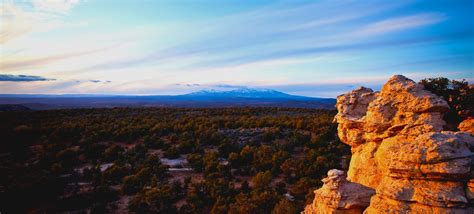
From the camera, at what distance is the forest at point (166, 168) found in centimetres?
1295

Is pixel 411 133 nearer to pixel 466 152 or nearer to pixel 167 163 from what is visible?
pixel 466 152

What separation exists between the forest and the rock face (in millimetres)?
4213

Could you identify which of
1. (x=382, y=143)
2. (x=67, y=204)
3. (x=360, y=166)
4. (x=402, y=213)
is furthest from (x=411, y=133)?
(x=67, y=204)

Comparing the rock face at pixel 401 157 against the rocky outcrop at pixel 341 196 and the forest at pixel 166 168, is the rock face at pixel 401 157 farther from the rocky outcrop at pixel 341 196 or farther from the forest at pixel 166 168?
the forest at pixel 166 168

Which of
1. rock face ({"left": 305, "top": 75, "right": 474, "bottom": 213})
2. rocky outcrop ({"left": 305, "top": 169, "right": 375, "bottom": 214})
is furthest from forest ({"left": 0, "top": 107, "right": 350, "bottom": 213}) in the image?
rocky outcrop ({"left": 305, "top": 169, "right": 375, "bottom": 214})

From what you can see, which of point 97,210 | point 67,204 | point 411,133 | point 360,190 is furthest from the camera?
point 67,204

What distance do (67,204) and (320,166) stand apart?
13.0 metres

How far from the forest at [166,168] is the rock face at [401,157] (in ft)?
13.8

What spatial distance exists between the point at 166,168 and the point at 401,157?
14.8 metres

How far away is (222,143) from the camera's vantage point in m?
22.8

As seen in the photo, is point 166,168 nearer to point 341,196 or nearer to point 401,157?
point 341,196

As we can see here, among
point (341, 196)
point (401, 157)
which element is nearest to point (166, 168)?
point (341, 196)

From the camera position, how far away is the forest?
12945 mm

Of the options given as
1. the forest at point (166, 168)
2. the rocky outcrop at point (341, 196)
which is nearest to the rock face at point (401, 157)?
the rocky outcrop at point (341, 196)
